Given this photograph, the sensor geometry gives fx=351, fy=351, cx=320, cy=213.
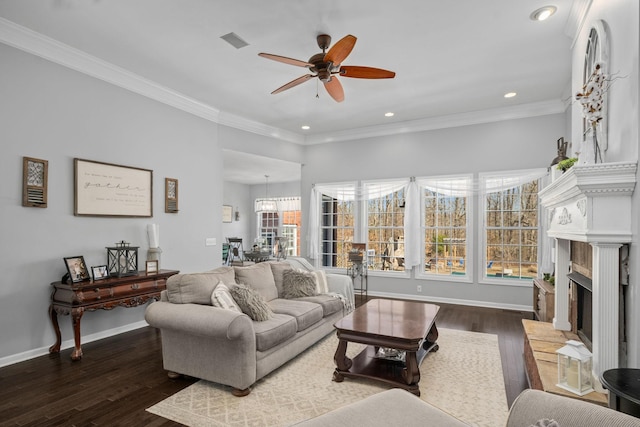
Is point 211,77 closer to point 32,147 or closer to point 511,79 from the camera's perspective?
point 32,147

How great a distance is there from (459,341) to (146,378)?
328 cm

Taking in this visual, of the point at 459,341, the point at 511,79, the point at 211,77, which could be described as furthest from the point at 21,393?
the point at 511,79

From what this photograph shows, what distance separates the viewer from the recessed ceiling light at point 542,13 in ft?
9.91

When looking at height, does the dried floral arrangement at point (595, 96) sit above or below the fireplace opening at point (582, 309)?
above

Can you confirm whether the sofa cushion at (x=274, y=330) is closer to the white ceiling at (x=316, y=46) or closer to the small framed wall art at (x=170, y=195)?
the small framed wall art at (x=170, y=195)

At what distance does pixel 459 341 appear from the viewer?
4.05 meters

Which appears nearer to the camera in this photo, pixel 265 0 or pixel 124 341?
pixel 265 0

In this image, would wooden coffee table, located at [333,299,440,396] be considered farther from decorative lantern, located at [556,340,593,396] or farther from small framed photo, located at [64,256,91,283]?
small framed photo, located at [64,256,91,283]

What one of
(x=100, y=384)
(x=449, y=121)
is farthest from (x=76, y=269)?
(x=449, y=121)

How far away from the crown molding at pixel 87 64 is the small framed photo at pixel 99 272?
220 cm

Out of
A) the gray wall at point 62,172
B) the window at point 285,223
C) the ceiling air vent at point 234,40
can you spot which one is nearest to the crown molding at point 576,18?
the ceiling air vent at point 234,40

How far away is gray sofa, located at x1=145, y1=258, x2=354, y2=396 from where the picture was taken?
8.91ft

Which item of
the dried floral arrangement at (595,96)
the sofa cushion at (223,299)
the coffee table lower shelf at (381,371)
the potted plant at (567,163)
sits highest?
the dried floral arrangement at (595,96)

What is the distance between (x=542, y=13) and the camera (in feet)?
10.1
